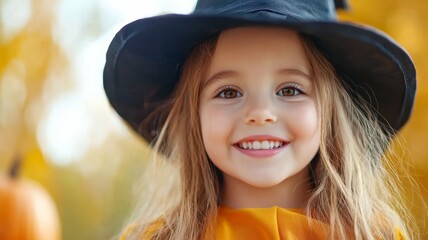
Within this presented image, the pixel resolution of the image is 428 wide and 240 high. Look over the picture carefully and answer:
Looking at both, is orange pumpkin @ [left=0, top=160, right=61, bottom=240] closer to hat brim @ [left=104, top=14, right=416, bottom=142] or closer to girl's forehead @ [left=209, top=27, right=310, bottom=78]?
hat brim @ [left=104, top=14, right=416, bottom=142]

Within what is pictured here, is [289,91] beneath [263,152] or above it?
above

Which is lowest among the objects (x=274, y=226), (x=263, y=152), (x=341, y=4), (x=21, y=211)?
(x=21, y=211)

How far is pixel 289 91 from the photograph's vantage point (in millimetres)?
1525

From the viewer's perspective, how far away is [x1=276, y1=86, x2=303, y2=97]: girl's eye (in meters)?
1.52

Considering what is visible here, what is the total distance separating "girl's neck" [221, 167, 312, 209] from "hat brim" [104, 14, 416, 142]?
0.25 meters

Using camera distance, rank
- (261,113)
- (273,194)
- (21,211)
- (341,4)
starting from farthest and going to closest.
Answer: (21,211) → (341,4) → (273,194) → (261,113)

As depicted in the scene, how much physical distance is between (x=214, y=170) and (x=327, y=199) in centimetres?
29

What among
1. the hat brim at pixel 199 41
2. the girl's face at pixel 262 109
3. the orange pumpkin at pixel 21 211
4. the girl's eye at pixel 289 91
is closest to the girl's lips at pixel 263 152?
the girl's face at pixel 262 109

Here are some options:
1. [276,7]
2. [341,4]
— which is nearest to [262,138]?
[276,7]

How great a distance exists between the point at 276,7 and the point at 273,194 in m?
0.41

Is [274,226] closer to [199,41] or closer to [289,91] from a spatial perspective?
[289,91]

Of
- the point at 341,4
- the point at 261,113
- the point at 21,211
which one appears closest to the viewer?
the point at 261,113

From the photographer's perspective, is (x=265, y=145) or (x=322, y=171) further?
(x=322, y=171)

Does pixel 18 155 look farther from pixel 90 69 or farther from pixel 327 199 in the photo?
pixel 327 199
